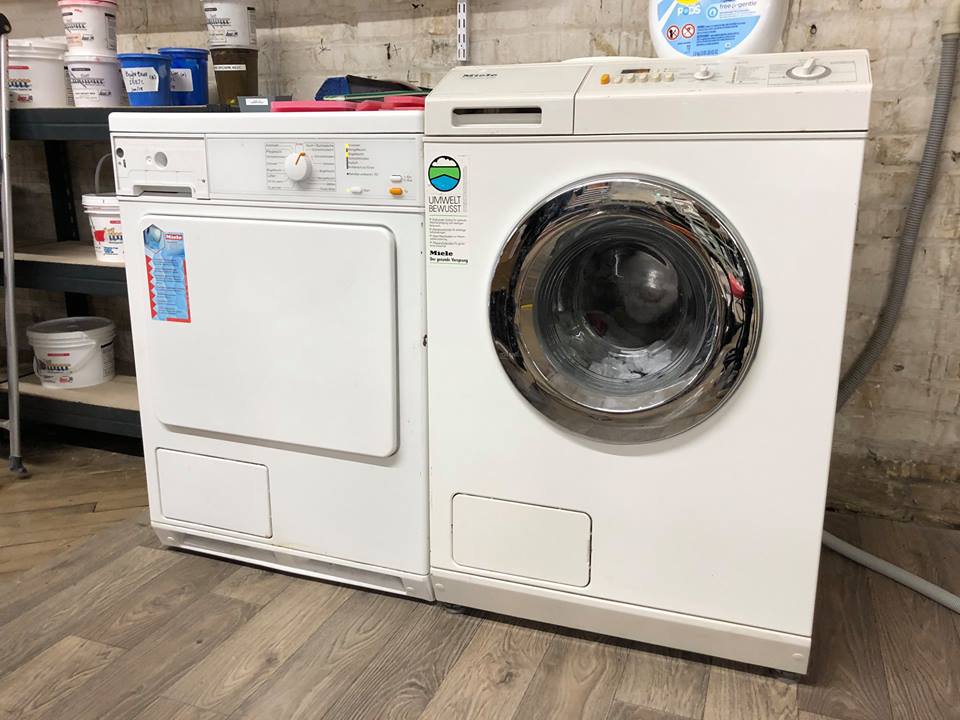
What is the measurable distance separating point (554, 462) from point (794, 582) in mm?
433

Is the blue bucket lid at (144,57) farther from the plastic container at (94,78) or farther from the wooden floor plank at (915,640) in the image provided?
the wooden floor plank at (915,640)

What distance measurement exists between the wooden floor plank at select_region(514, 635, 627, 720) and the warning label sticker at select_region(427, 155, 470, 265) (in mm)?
728

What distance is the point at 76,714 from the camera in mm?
1300

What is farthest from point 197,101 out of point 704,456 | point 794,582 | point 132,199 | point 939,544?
point 939,544

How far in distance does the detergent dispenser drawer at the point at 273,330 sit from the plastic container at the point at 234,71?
24.8 inches

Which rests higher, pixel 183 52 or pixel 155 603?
pixel 183 52

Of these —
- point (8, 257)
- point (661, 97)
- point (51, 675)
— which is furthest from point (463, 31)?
point (51, 675)

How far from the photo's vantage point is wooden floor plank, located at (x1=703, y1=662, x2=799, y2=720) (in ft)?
4.30

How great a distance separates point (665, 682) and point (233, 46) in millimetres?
1770

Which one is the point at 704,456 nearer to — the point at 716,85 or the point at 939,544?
the point at 716,85

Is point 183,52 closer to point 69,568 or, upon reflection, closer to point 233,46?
point 233,46

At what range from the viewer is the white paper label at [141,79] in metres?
1.98

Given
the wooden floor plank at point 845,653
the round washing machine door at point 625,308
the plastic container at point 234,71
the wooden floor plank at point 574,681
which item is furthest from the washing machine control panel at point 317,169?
the wooden floor plank at point 845,653

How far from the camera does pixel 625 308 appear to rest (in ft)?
4.59
